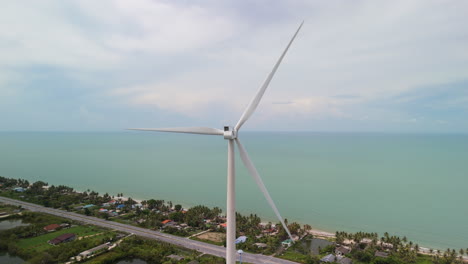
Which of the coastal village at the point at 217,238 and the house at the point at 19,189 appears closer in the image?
the coastal village at the point at 217,238

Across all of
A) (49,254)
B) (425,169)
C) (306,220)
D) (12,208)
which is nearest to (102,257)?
(49,254)

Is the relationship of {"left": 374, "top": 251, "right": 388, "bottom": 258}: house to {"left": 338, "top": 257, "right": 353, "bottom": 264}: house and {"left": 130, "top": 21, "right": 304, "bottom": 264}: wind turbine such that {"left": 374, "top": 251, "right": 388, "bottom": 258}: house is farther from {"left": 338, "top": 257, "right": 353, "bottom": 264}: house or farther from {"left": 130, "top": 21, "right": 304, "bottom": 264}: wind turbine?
{"left": 130, "top": 21, "right": 304, "bottom": 264}: wind turbine

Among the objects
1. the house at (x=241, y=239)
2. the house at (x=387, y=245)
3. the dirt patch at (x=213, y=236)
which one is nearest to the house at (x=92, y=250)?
the dirt patch at (x=213, y=236)

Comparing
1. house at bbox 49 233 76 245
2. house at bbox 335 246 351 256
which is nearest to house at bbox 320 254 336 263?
house at bbox 335 246 351 256

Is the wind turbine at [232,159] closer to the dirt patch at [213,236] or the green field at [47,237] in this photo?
the dirt patch at [213,236]

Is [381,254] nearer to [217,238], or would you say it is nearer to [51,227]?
[217,238]

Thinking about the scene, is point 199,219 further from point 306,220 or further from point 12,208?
point 12,208

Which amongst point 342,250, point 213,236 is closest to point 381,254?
point 342,250
